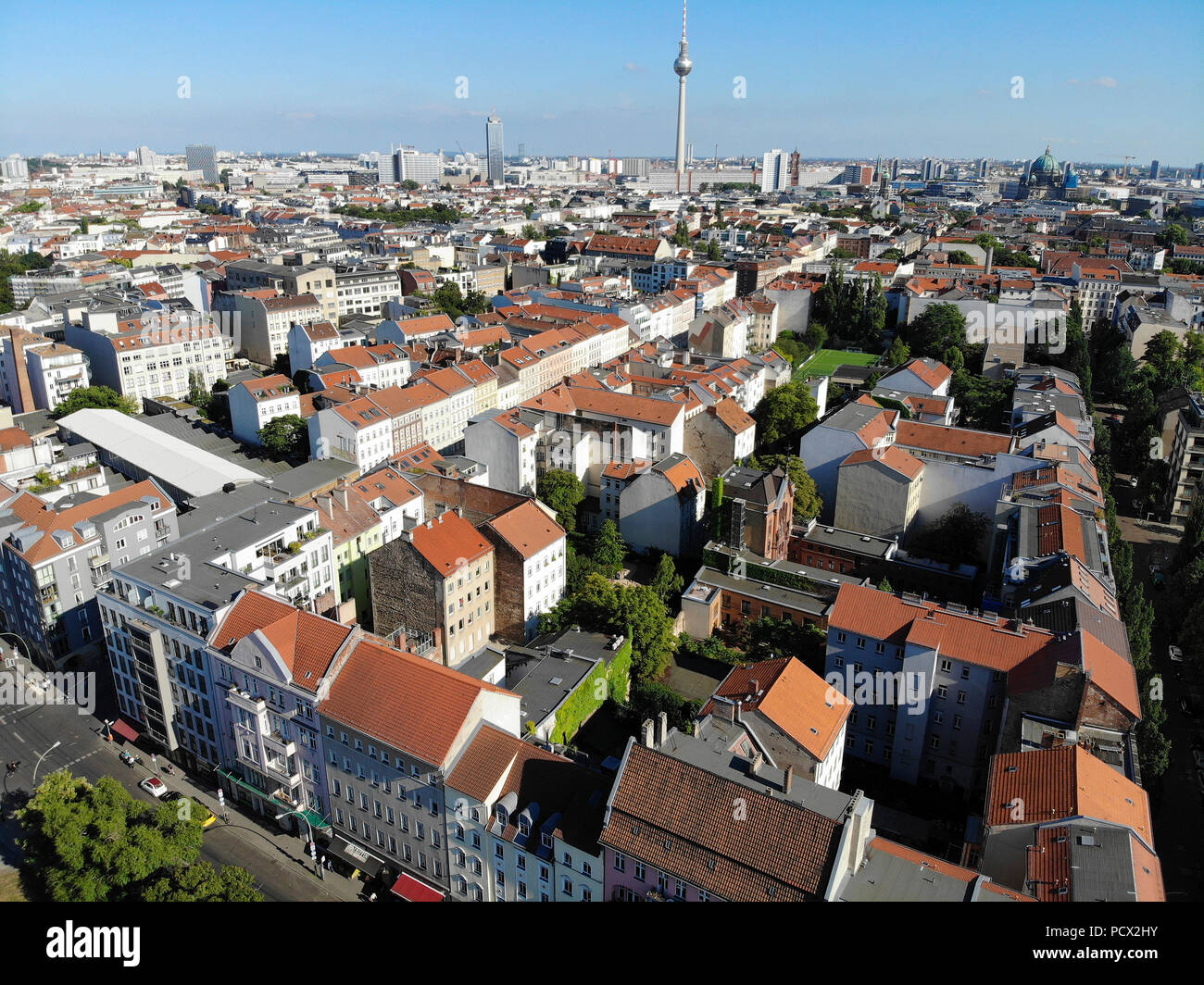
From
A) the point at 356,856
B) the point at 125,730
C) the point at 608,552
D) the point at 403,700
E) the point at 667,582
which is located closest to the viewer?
the point at 403,700

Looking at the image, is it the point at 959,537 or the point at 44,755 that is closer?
the point at 44,755

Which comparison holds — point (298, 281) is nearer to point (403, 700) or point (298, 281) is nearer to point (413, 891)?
point (403, 700)

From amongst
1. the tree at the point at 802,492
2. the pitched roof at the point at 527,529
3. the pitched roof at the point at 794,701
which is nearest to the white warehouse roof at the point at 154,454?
the pitched roof at the point at 527,529

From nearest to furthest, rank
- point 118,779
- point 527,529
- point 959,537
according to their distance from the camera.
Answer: point 118,779 → point 527,529 → point 959,537

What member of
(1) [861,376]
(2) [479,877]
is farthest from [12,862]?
(1) [861,376]

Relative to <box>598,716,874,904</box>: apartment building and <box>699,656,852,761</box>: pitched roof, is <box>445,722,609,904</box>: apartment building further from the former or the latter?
<box>699,656,852,761</box>: pitched roof

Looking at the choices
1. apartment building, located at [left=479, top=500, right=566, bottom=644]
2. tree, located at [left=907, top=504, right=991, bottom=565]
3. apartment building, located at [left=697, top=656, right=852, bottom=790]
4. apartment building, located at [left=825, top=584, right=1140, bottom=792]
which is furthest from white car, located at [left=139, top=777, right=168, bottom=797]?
tree, located at [left=907, top=504, right=991, bottom=565]

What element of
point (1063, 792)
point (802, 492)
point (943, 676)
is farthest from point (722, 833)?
point (802, 492)
